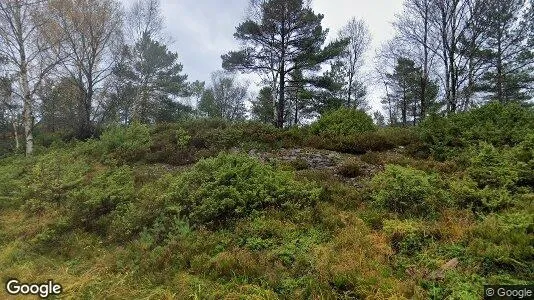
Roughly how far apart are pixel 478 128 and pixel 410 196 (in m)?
4.98

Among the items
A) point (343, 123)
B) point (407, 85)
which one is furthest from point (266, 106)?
point (343, 123)

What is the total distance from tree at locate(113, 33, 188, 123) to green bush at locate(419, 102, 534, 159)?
18885 mm

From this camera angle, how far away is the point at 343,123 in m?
12.7

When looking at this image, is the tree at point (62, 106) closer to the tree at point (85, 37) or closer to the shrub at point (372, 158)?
the tree at point (85, 37)

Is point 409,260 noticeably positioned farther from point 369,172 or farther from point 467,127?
point 467,127

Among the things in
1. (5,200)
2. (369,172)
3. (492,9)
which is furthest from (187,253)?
(492,9)

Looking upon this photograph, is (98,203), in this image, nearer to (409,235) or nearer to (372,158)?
(409,235)

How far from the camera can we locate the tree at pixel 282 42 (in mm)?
19672

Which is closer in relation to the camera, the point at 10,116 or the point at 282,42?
the point at 282,42

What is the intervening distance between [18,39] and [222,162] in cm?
1482

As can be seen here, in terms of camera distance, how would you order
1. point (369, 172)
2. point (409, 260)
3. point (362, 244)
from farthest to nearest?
point (369, 172), point (362, 244), point (409, 260)

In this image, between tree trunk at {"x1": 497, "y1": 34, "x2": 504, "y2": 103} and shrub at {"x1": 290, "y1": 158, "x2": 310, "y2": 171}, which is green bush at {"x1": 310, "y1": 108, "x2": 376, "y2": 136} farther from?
tree trunk at {"x1": 497, "y1": 34, "x2": 504, "y2": 103}

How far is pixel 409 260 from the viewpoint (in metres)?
5.07

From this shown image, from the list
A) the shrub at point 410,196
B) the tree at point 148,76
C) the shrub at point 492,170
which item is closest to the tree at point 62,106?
the tree at point 148,76
